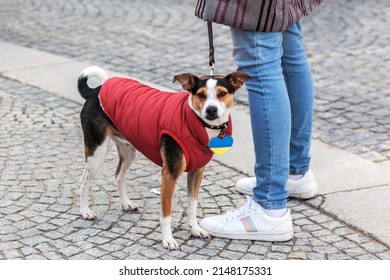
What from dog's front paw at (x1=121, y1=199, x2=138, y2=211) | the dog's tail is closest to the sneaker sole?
dog's front paw at (x1=121, y1=199, x2=138, y2=211)

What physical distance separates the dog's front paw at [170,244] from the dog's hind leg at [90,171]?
1.86 ft

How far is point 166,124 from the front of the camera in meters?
3.78

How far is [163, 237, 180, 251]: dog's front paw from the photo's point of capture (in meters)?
3.90

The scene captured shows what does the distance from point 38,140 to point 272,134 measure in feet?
7.89

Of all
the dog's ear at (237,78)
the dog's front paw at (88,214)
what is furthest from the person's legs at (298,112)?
the dog's front paw at (88,214)

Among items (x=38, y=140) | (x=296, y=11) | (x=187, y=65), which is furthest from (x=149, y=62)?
(x=296, y=11)

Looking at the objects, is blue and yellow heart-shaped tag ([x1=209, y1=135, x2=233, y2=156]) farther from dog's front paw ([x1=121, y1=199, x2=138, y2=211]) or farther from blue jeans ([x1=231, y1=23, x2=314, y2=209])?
dog's front paw ([x1=121, y1=199, x2=138, y2=211])

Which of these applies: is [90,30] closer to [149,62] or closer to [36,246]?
[149,62]

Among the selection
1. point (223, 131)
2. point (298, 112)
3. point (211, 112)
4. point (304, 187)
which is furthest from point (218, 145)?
point (304, 187)

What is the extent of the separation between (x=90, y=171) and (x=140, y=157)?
1.10 m

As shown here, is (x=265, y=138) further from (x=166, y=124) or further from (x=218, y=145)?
(x=166, y=124)

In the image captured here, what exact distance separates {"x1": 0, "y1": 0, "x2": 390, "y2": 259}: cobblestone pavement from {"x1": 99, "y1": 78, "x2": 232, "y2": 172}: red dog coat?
542mm

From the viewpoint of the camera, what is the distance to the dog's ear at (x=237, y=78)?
12.1ft

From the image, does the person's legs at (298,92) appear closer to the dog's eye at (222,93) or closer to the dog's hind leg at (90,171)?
the dog's eye at (222,93)
